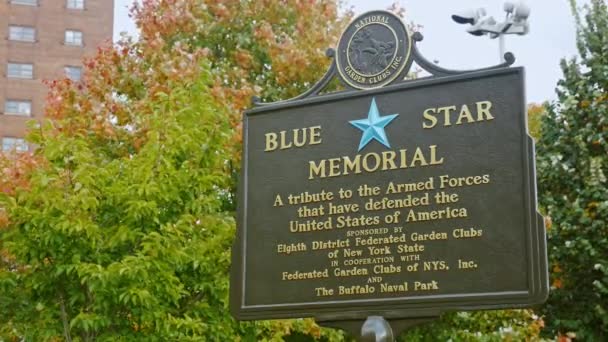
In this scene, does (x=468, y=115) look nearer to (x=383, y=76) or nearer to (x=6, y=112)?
(x=383, y=76)

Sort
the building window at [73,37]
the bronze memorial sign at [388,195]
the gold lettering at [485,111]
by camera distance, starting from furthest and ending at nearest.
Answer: the building window at [73,37] < the gold lettering at [485,111] < the bronze memorial sign at [388,195]

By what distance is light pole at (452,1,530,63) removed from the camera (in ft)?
77.4

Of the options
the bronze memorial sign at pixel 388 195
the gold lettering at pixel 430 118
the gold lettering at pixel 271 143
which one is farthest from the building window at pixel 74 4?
the gold lettering at pixel 430 118

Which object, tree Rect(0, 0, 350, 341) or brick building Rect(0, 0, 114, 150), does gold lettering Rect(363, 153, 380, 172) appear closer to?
tree Rect(0, 0, 350, 341)

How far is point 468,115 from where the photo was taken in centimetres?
809

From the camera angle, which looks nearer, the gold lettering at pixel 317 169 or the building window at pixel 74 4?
the gold lettering at pixel 317 169

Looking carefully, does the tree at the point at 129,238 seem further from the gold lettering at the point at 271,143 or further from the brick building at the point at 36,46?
the brick building at the point at 36,46

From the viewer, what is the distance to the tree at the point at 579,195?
17.7 meters

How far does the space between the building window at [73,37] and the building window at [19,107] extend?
4.93 m

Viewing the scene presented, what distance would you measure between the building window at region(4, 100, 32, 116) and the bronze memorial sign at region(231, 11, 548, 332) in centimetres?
5771

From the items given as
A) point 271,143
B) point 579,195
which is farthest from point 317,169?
point 579,195

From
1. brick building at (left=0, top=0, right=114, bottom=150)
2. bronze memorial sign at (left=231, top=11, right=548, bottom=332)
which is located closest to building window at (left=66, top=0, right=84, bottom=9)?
brick building at (left=0, top=0, right=114, bottom=150)

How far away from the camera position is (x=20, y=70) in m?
63.9

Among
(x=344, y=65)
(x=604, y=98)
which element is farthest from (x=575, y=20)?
(x=344, y=65)
